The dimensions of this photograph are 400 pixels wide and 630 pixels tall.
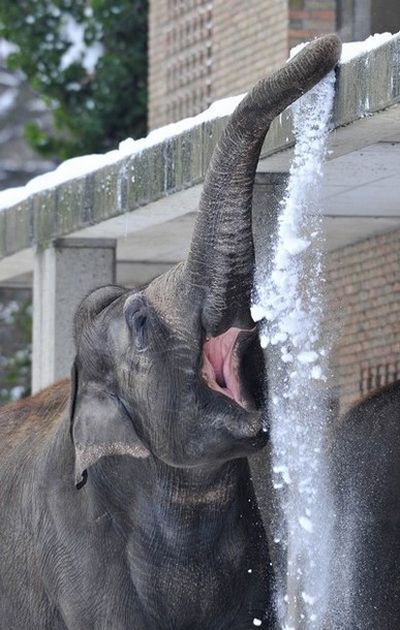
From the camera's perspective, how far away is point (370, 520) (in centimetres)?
1076

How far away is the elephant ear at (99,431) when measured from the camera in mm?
8766

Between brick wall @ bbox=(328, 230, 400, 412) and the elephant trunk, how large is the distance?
5.43 m

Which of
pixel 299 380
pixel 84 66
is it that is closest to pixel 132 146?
pixel 299 380

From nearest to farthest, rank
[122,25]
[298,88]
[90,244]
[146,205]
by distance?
[298,88], [146,205], [90,244], [122,25]

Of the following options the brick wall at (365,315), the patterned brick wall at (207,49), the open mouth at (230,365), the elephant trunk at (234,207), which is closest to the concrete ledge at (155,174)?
the elephant trunk at (234,207)

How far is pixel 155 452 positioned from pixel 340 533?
217cm

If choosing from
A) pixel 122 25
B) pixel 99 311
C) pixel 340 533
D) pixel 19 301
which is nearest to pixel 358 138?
pixel 99 311

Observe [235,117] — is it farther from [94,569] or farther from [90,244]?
[90,244]

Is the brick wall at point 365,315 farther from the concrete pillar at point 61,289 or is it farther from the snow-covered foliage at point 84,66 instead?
the snow-covered foliage at point 84,66

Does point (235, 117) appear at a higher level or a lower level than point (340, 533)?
higher

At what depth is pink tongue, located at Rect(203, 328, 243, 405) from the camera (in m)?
8.39

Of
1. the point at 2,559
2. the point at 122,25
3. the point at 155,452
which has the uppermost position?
the point at 122,25

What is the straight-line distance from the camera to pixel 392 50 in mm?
8836

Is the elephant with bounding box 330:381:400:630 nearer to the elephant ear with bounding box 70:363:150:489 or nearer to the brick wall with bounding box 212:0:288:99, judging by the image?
the elephant ear with bounding box 70:363:150:489
